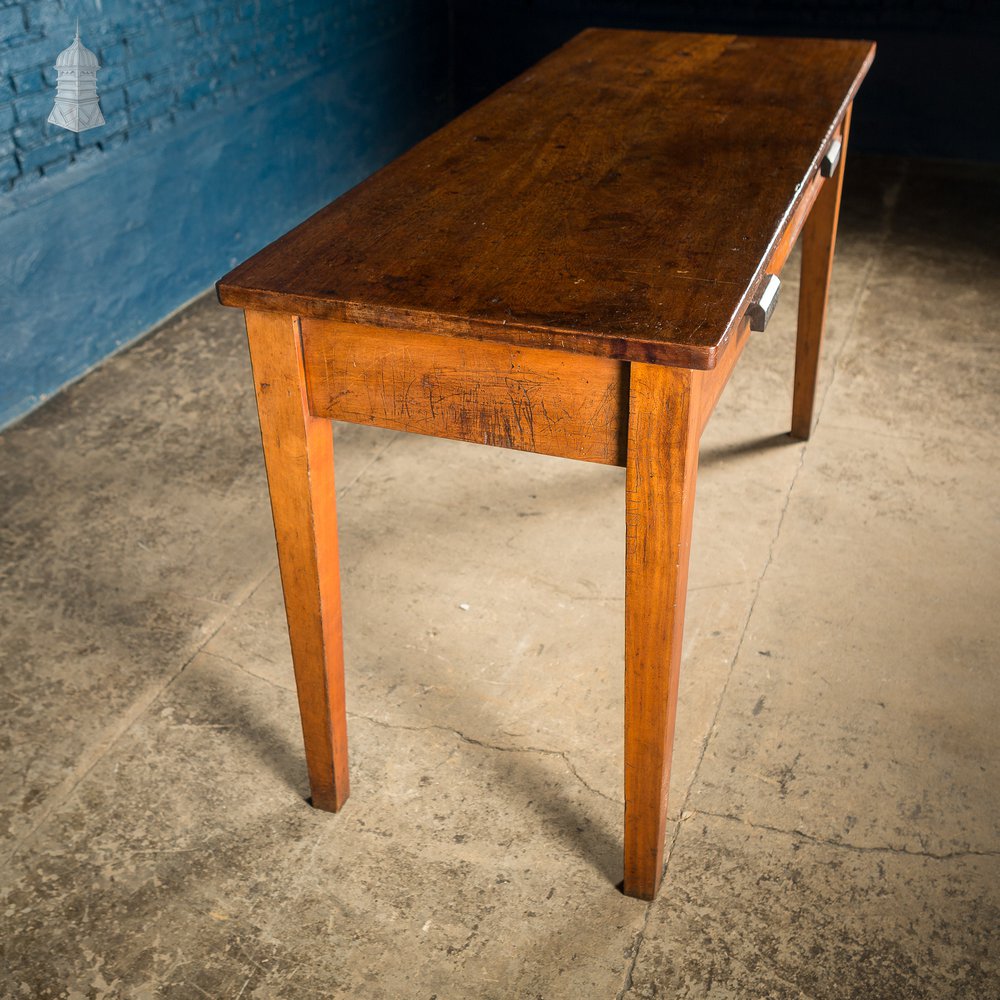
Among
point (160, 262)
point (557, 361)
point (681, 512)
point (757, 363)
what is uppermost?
point (557, 361)

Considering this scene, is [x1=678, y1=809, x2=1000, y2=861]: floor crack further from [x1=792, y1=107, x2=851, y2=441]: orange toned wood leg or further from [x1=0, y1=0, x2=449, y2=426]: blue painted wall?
[x1=0, y1=0, x2=449, y2=426]: blue painted wall

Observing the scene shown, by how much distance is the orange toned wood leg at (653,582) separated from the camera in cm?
127

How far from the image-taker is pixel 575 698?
2.04 metres

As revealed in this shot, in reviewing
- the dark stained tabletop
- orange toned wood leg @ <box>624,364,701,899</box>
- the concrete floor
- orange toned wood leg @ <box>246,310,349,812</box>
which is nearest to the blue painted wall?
the concrete floor

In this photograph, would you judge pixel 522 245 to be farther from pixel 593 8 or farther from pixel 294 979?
pixel 593 8

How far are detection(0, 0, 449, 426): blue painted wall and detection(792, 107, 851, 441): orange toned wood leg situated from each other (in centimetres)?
201

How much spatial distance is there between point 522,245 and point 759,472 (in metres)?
1.41

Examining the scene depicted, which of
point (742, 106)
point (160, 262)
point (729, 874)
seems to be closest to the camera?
point (729, 874)

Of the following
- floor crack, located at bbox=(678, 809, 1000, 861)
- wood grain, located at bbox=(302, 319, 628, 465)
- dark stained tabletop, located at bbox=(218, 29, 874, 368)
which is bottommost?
floor crack, located at bbox=(678, 809, 1000, 861)

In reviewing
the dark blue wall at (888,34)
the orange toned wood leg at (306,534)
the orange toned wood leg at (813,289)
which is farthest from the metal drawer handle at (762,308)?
the dark blue wall at (888,34)

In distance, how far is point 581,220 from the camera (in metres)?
1.58

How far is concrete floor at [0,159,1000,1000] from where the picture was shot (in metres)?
1.57

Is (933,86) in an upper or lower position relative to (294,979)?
upper

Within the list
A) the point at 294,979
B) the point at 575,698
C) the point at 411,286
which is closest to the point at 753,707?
the point at 575,698
